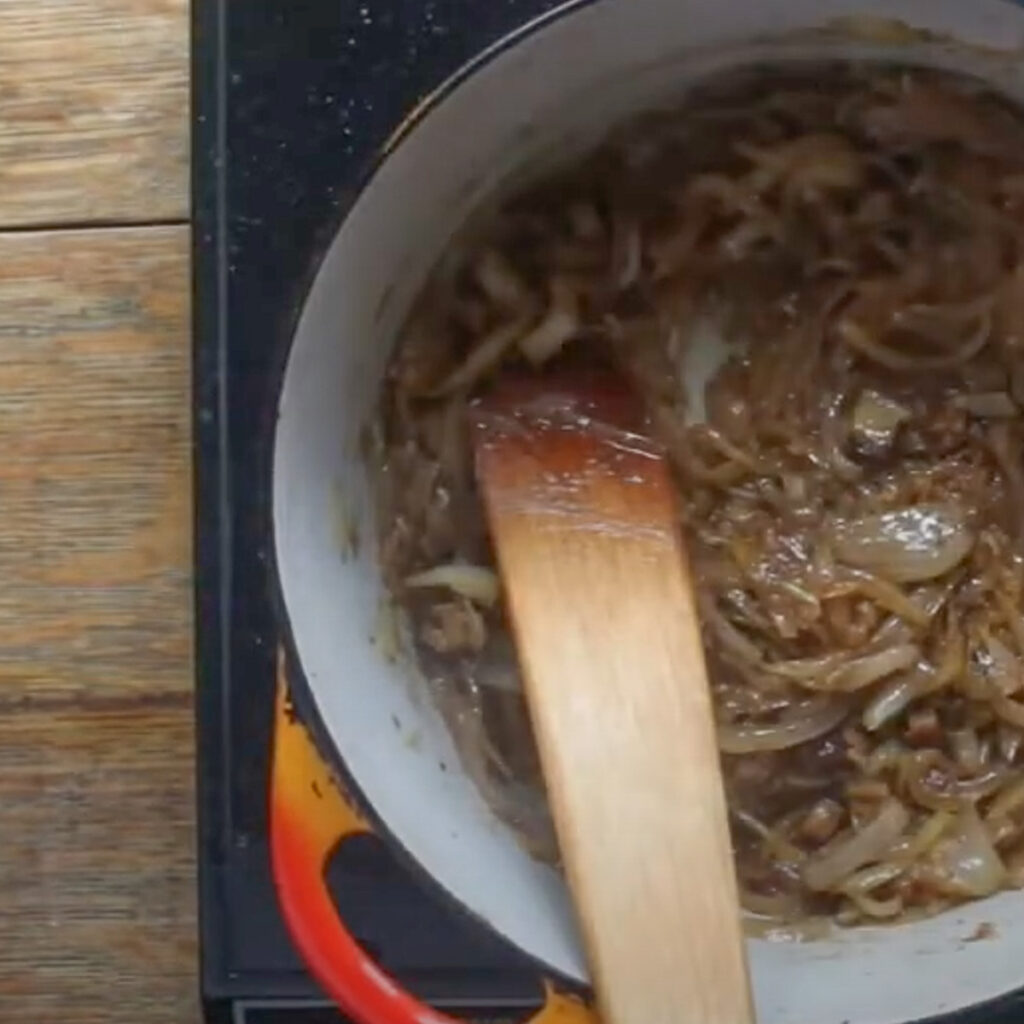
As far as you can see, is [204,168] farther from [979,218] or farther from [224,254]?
[979,218]

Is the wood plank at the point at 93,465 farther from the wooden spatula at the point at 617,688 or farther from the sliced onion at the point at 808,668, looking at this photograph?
the sliced onion at the point at 808,668

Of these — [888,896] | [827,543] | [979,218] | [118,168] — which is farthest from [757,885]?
[118,168]

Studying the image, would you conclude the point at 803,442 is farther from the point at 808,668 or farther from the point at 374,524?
the point at 374,524

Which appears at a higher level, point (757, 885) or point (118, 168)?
point (118, 168)

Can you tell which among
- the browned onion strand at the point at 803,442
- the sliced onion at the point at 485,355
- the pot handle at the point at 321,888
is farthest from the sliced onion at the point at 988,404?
the pot handle at the point at 321,888

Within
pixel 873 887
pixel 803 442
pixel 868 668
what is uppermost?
pixel 803 442

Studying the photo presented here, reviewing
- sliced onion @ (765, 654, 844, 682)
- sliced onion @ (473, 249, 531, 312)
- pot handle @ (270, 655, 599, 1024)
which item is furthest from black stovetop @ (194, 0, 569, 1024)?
sliced onion @ (765, 654, 844, 682)

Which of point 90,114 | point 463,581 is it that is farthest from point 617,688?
point 90,114
